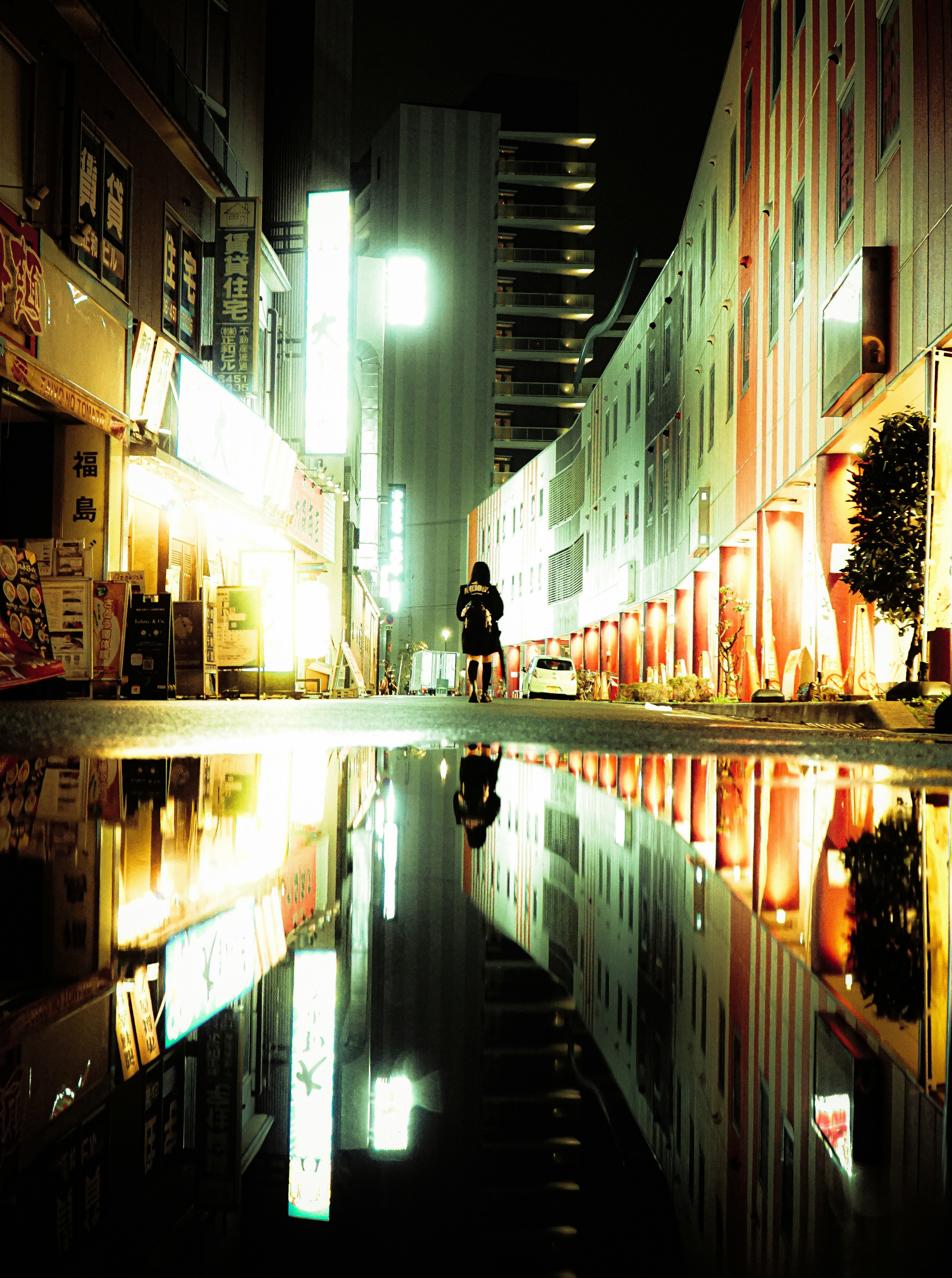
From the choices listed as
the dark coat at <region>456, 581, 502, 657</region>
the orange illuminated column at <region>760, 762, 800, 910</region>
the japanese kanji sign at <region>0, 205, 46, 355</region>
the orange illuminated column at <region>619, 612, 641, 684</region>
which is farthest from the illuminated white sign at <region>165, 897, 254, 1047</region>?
the orange illuminated column at <region>619, 612, 641, 684</region>

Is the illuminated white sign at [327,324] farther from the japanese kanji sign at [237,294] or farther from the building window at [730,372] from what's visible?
the building window at [730,372]

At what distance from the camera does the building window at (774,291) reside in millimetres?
16594

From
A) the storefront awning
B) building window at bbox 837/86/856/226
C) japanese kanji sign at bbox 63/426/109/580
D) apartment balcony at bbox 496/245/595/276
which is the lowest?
japanese kanji sign at bbox 63/426/109/580

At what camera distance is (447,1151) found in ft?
Result: 2.01

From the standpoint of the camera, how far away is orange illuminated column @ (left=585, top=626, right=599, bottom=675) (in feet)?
134

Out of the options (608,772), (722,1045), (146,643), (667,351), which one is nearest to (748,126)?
(667,351)

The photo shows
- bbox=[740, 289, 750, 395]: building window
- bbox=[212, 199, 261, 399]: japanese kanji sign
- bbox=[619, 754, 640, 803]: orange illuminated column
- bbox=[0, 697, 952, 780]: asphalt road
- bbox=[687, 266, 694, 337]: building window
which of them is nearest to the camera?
bbox=[619, 754, 640, 803]: orange illuminated column

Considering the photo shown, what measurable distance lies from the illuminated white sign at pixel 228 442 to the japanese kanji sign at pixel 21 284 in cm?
348

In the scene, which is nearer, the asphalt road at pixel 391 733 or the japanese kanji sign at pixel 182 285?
the asphalt road at pixel 391 733

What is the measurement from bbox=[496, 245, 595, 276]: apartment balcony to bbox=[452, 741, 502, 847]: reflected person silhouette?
Result: 65.2 metres

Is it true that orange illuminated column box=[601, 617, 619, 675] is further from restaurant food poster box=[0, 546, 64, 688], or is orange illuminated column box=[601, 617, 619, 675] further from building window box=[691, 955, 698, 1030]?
building window box=[691, 955, 698, 1030]

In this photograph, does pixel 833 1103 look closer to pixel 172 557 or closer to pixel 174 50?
pixel 172 557

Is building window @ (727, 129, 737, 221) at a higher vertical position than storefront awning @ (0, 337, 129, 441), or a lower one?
higher

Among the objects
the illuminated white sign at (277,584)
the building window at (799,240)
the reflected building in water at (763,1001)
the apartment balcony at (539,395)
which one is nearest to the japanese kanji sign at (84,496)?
the illuminated white sign at (277,584)
